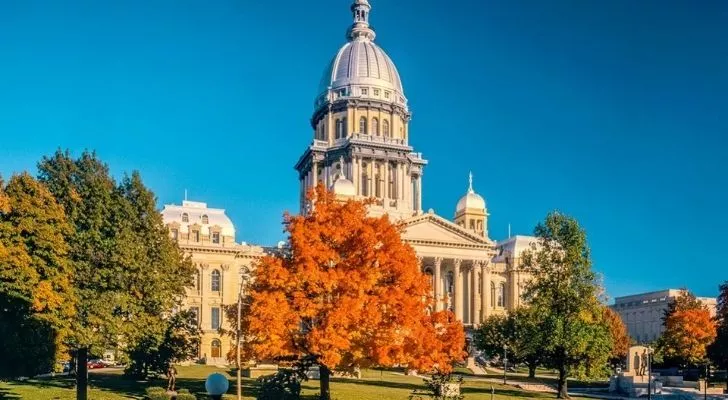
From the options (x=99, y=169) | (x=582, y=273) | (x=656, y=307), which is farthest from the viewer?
(x=656, y=307)

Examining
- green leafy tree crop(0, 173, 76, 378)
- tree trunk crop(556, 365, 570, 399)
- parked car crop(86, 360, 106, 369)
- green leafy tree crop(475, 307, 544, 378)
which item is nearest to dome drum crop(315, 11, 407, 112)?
green leafy tree crop(475, 307, 544, 378)

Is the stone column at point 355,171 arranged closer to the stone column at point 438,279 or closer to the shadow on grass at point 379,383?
the stone column at point 438,279

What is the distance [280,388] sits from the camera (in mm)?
37625

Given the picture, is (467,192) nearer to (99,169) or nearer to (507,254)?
(507,254)

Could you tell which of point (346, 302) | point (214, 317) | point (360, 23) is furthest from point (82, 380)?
point (360, 23)

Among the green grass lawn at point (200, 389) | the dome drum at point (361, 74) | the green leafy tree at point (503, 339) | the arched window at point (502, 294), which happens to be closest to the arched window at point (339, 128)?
the dome drum at point (361, 74)

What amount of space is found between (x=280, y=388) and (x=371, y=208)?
235 ft

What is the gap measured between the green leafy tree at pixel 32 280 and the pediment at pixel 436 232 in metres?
61.6

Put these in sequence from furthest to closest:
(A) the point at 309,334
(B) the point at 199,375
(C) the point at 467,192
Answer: (C) the point at 467,192 < (B) the point at 199,375 < (A) the point at 309,334

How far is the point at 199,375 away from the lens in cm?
6172

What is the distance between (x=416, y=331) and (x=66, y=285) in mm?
18631

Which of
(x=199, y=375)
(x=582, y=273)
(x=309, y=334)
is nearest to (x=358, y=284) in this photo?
(x=309, y=334)

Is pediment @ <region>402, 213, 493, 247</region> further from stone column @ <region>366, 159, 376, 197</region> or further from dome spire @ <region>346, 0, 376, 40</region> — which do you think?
dome spire @ <region>346, 0, 376, 40</region>

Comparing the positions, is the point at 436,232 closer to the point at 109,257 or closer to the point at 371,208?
the point at 371,208
